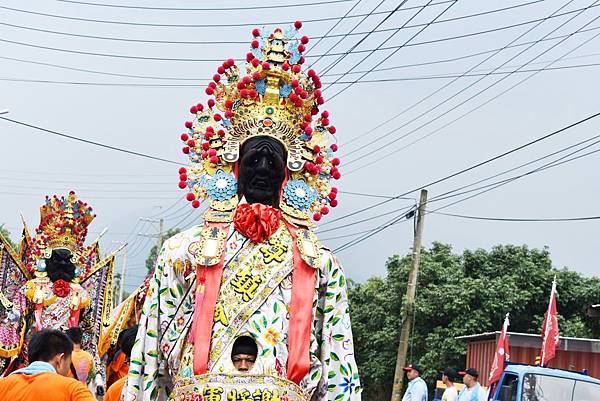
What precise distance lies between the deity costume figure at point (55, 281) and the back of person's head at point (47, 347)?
6672 mm

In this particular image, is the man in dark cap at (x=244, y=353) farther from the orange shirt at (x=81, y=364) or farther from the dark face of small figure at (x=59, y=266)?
the dark face of small figure at (x=59, y=266)

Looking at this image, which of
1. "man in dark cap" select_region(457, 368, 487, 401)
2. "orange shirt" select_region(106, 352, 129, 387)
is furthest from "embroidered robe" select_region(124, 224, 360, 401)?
"man in dark cap" select_region(457, 368, 487, 401)

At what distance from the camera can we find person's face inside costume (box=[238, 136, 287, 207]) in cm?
580

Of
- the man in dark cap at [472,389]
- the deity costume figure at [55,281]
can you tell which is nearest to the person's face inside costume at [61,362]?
the deity costume figure at [55,281]

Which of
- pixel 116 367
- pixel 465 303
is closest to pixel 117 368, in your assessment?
pixel 116 367

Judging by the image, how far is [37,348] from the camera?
5.91m

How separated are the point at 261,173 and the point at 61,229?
329 inches

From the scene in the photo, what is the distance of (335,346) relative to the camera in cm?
565

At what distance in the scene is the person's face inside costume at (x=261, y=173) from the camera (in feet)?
19.0

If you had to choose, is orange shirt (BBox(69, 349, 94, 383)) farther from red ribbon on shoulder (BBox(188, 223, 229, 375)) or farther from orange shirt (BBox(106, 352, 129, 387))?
red ribbon on shoulder (BBox(188, 223, 229, 375))

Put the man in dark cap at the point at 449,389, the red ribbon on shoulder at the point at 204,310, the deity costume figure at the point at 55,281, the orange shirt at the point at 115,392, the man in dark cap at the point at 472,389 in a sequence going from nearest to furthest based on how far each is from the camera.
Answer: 1. the red ribbon on shoulder at the point at 204,310
2. the orange shirt at the point at 115,392
3. the deity costume figure at the point at 55,281
4. the man in dark cap at the point at 472,389
5. the man in dark cap at the point at 449,389

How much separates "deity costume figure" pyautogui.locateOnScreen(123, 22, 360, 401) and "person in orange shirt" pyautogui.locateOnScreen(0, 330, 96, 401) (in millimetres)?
285

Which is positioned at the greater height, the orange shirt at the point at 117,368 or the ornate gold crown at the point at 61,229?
the ornate gold crown at the point at 61,229

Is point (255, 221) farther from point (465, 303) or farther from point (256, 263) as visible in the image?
point (465, 303)
